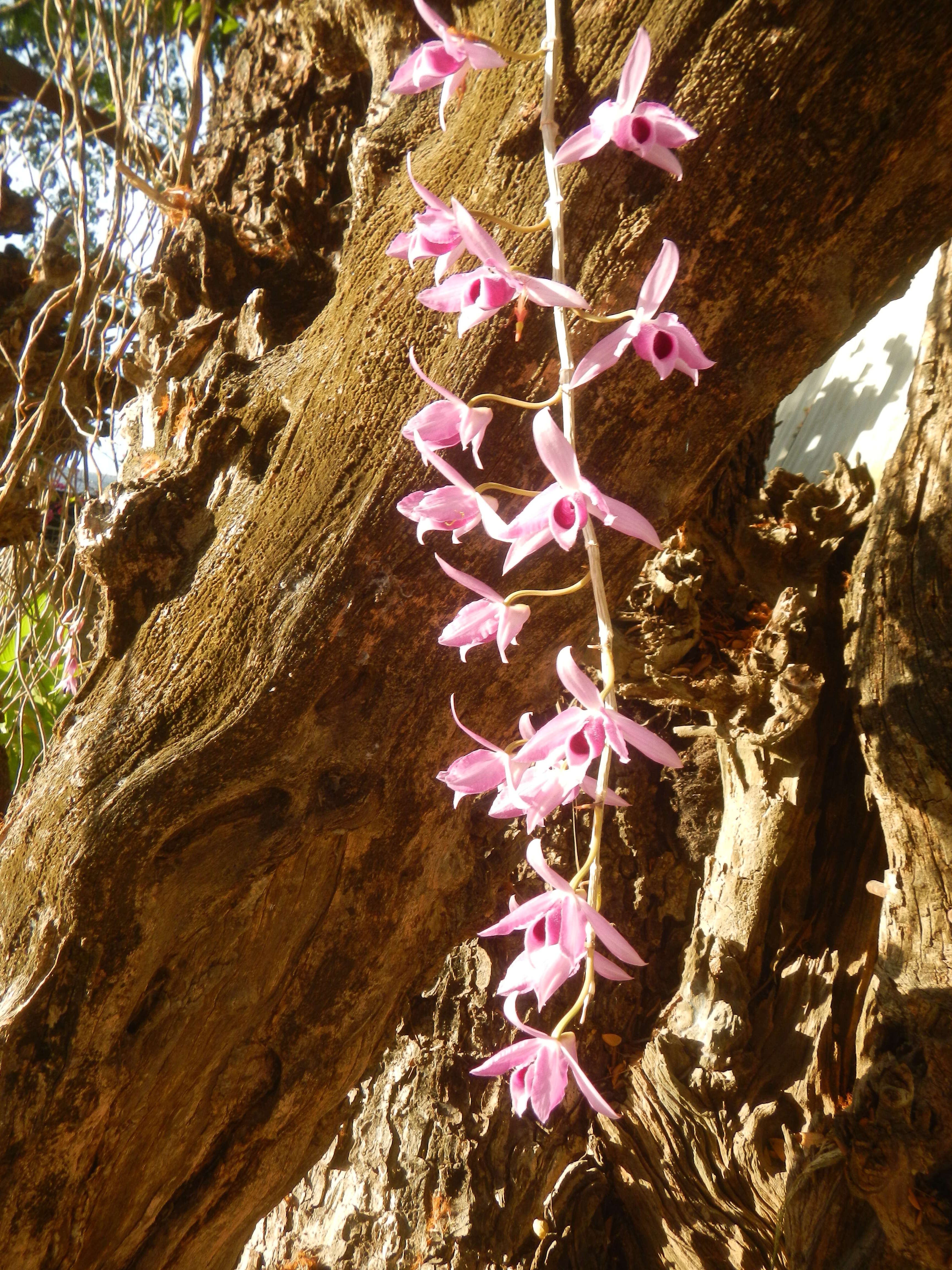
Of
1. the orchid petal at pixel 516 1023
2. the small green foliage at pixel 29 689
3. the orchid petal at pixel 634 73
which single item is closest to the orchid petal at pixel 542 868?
the orchid petal at pixel 516 1023

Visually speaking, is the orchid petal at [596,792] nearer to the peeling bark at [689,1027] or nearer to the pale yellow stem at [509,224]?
the pale yellow stem at [509,224]

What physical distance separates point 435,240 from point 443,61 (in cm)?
18

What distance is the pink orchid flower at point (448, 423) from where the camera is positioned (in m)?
0.85

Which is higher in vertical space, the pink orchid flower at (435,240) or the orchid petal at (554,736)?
the pink orchid flower at (435,240)

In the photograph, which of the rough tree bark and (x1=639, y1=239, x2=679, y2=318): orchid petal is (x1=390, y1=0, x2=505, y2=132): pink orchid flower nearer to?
the rough tree bark

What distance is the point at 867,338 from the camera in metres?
2.88

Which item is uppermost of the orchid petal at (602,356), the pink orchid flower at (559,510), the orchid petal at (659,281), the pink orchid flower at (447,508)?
the orchid petal at (659,281)

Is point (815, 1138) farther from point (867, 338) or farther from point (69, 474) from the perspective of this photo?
point (867, 338)

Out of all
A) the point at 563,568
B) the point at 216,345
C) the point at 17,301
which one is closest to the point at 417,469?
the point at 563,568

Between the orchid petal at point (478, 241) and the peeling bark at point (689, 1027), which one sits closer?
the orchid petal at point (478, 241)

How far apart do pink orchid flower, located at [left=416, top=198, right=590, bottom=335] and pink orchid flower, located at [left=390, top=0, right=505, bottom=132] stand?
16 centimetres

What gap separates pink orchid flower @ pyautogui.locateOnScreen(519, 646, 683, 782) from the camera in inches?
28.2

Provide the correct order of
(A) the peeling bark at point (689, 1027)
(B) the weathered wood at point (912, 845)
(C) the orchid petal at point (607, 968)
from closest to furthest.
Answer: (C) the orchid petal at point (607, 968), (B) the weathered wood at point (912, 845), (A) the peeling bark at point (689, 1027)

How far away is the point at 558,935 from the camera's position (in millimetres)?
832
